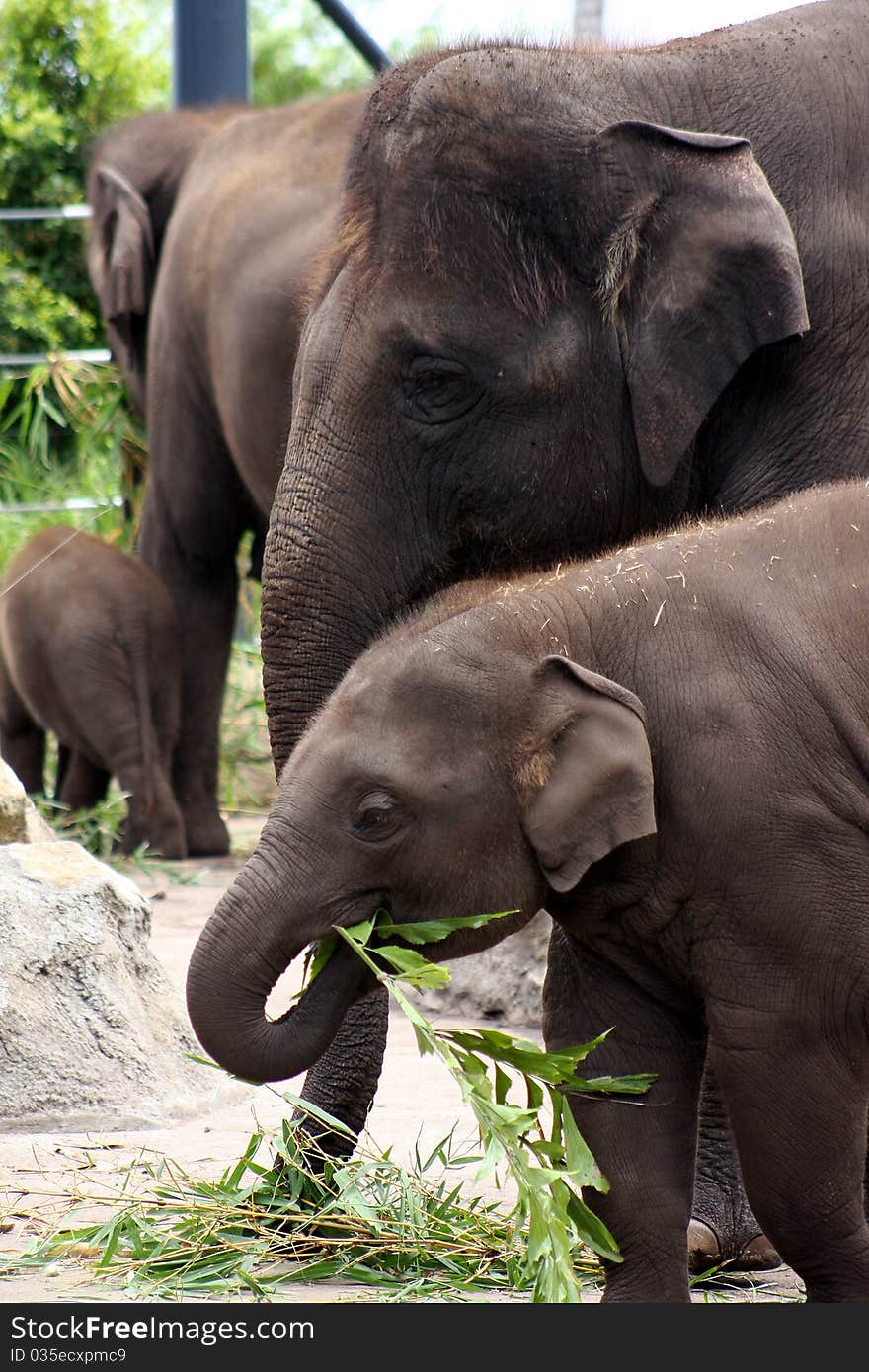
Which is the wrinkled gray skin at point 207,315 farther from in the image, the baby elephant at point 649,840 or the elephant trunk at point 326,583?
the baby elephant at point 649,840

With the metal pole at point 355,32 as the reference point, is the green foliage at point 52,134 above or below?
below

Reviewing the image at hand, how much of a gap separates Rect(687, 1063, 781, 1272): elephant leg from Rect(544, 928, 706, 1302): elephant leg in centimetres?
47

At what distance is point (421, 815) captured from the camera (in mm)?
3164

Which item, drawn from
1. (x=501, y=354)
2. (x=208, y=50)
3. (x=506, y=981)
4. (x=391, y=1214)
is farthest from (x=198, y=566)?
(x=391, y=1214)

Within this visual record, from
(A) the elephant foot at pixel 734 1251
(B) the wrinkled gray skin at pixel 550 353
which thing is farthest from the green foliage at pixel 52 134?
(A) the elephant foot at pixel 734 1251

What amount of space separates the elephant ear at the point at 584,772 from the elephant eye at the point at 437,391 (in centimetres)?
93

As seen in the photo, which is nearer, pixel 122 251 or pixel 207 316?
pixel 207 316

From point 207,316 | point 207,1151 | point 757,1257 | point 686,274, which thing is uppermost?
point 686,274

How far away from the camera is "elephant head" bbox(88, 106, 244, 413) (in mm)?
8688

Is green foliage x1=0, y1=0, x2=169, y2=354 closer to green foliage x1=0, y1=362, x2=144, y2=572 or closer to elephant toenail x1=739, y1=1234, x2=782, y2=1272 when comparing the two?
green foliage x1=0, y1=362, x2=144, y2=572

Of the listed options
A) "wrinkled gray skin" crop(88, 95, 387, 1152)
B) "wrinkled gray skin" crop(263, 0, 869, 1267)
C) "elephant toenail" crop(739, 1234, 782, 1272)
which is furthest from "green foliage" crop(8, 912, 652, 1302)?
"wrinkled gray skin" crop(88, 95, 387, 1152)

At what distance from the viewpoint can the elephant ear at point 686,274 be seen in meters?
3.86

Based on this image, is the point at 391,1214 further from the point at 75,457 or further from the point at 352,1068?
the point at 75,457

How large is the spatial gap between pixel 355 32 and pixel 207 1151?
737 cm
